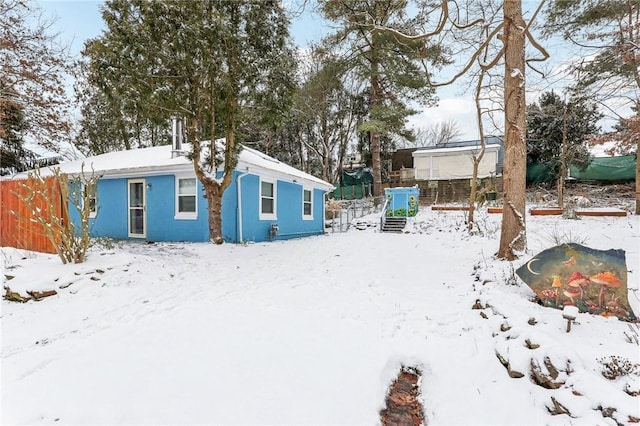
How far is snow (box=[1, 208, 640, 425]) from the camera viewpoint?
2105 mm

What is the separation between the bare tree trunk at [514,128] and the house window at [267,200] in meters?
7.03

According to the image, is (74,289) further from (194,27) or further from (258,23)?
(258,23)

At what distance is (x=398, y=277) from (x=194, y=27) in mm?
6676

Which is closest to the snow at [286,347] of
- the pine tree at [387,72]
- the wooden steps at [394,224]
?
the wooden steps at [394,224]

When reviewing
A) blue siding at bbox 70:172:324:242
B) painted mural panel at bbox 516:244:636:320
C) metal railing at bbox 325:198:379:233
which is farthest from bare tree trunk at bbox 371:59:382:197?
painted mural panel at bbox 516:244:636:320

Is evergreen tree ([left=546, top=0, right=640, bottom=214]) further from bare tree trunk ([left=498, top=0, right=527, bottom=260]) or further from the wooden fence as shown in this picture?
the wooden fence

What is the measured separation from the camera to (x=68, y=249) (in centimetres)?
496

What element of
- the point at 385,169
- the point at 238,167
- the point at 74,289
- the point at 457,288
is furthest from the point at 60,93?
the point at 385,169

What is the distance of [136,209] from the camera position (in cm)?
988

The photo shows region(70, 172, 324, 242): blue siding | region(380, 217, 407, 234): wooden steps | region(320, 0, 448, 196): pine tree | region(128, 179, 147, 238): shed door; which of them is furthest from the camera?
region(320, 0, 448, 196): pine tree

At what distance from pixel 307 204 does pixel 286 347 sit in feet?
34.3

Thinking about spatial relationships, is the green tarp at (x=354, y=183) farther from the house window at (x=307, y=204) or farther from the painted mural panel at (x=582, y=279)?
the painted mural panel at (x=582, y=279)

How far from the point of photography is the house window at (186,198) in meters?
9.19

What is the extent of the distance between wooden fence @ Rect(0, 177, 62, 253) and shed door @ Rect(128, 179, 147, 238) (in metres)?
2.77
